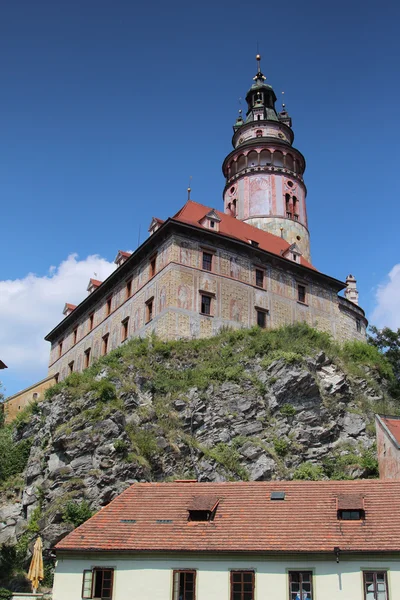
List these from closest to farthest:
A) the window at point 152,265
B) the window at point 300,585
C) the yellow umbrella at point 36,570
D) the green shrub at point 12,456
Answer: the window at point 300,585 < the yellow umbrella at point 36,570 < the green shrub at point 12,456 < the window at point 152,265

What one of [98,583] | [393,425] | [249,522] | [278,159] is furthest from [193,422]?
[278,159]

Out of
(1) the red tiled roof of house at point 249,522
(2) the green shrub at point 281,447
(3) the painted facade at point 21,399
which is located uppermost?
(3) the painted facade at point 21,399

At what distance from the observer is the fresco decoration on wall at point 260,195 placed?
56.3m

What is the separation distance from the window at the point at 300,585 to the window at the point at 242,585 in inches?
43.9

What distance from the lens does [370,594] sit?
18031 millimetres

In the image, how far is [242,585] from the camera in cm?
1856

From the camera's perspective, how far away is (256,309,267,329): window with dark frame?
1748 inches

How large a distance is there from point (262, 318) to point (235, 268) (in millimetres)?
3946

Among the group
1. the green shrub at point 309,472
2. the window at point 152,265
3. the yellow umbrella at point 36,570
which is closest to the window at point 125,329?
the window at point 152,265

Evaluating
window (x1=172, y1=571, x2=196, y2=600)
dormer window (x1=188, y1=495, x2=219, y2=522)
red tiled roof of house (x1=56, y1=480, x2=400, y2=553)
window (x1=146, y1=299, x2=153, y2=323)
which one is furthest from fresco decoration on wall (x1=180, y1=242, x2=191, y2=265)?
window (x1=172, y1=571, x2=196, y2=600)

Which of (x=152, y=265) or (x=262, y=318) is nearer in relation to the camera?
(x=152, y=265)

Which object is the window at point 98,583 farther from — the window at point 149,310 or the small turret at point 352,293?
the small turret at point 352,293

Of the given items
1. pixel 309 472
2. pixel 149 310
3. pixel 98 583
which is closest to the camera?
pixel 98 583

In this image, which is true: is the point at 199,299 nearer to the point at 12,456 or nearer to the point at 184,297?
the point at 184,297
